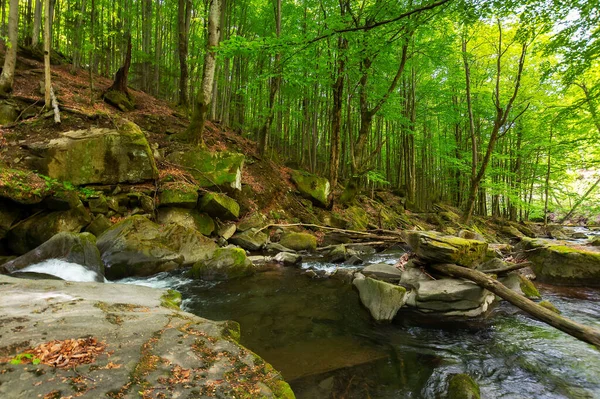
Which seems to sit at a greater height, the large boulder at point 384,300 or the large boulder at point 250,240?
the large boulder at point 250,240

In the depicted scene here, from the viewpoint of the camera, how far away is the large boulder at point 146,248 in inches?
285

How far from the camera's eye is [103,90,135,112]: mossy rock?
521 inches

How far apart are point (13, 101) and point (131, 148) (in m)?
4.79

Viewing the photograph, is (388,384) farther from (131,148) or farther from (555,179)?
(555,179)

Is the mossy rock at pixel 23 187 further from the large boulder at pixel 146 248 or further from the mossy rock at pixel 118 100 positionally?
the mossy rock at pixel 118 100

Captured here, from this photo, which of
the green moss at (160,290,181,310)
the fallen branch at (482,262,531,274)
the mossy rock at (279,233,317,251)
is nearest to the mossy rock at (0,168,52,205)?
the green moss at (160,290,181,310)

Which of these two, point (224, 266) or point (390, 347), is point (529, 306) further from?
point (224, 266)

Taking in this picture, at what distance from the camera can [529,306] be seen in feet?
15.3

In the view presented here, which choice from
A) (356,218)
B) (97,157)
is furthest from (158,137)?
(356,218)

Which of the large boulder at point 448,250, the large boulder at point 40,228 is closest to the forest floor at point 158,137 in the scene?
the large boulder at point 40,228

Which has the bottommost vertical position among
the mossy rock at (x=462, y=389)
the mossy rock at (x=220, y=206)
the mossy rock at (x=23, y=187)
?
the mossy rock at (x=462, y=389)

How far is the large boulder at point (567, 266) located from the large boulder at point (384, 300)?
4891 millimetres

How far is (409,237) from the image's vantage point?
687cm

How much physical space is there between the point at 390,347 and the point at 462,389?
142 centimetres
